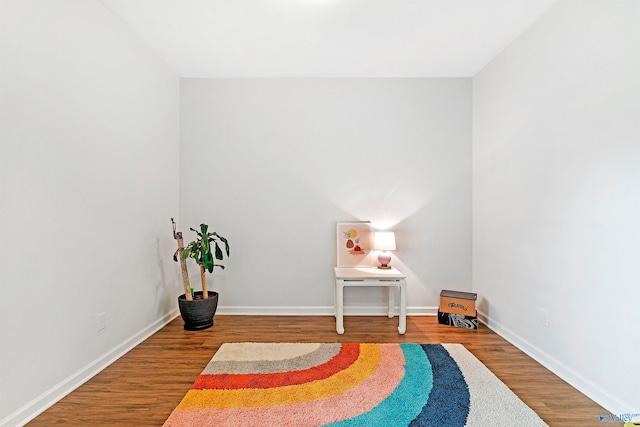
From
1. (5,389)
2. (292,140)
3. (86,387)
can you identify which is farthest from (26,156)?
(292,140)

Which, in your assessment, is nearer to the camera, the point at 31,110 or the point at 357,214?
the point at 31,110

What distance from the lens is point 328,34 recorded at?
2963 mm

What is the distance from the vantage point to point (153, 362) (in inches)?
103

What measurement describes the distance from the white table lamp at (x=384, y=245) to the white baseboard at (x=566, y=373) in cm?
118

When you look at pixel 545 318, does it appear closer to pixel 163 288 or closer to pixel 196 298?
pixel 196 298

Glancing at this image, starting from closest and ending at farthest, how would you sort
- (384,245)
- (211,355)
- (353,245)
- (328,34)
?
(211,355)
(328,34)
(384,245)
(353,245)

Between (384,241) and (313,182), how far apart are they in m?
1.02

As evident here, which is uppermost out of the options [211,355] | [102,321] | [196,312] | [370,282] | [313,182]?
[313,182]

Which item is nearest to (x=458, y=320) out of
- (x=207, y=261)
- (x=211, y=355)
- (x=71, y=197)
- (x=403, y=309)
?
(x=403, y=309)

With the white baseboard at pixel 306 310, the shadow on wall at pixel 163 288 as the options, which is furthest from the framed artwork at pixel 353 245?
the shadow on wall at pixel 163 288

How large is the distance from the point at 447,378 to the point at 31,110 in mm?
3045

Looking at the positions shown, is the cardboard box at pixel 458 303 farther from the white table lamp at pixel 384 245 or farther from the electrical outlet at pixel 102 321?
the electrical outlet at pixel 102 321

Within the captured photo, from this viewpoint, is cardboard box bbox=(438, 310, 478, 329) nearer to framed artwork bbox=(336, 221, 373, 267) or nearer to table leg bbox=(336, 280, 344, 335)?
framed artwork bbox=(336, 221, 373, 267)

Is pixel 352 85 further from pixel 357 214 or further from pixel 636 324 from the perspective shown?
pixel 636 324
